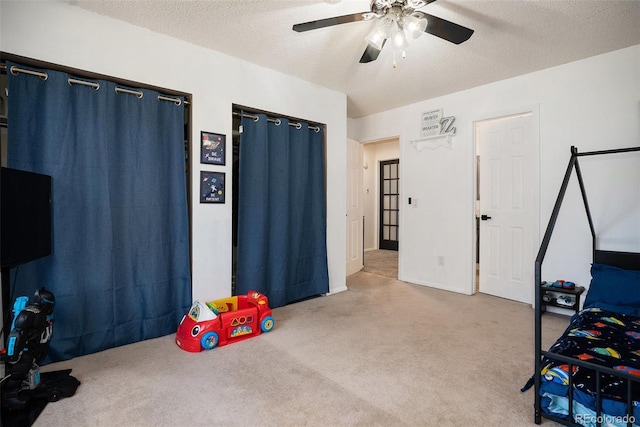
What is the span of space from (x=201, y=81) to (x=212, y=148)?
1.90 feet

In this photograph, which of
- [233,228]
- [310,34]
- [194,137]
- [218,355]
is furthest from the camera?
[233,228]

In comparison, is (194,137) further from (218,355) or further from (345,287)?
(345,287)

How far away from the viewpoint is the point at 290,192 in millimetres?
3557

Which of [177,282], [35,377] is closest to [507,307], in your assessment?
[177,282]

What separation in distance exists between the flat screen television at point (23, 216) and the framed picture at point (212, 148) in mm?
1096

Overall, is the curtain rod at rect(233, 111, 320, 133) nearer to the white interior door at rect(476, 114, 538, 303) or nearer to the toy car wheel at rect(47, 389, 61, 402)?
the white interior door at rect(476, 114, 538, 303)

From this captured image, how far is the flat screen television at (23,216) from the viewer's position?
5.61ft

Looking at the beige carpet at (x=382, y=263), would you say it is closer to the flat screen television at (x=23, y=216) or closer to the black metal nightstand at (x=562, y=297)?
the black metal nightstand at (x=562, y=297)

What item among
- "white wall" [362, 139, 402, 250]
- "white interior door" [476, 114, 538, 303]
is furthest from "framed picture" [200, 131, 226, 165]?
"white wall" [362, 139, 402, 250]

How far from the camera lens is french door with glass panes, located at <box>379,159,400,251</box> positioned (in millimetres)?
7281

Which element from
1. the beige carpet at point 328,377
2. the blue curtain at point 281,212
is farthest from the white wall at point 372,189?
the beige carpet at point 328,377

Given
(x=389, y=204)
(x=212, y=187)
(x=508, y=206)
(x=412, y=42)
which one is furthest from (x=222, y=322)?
(x=389, y=204)

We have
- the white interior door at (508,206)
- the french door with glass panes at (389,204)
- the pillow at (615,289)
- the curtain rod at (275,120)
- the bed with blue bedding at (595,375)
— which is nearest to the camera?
the bed with blue bedding at (595,375)

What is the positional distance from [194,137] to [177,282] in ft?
4.04
